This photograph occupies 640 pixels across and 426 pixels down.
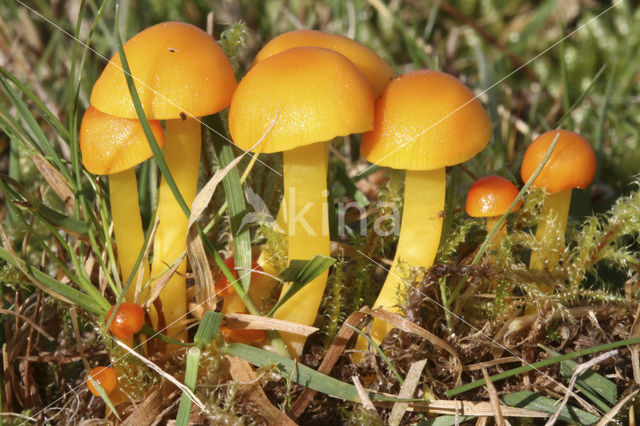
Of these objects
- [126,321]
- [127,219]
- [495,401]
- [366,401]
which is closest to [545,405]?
[495,401]

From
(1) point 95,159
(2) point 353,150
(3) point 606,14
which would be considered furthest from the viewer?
(3) point 606,14

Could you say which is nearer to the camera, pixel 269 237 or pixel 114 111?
pixel 114 111

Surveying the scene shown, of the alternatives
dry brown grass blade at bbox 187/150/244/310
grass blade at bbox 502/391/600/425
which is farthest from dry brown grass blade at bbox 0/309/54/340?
grass blade at bbox 502/391/600/425

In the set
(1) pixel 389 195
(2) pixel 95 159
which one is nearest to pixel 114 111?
(2) pixel 95 159

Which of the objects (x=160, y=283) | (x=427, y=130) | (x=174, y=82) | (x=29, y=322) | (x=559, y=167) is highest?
(x=174, y=82)

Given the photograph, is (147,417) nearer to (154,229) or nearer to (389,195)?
(154,229)

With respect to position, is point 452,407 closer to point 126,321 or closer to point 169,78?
point 126,321
